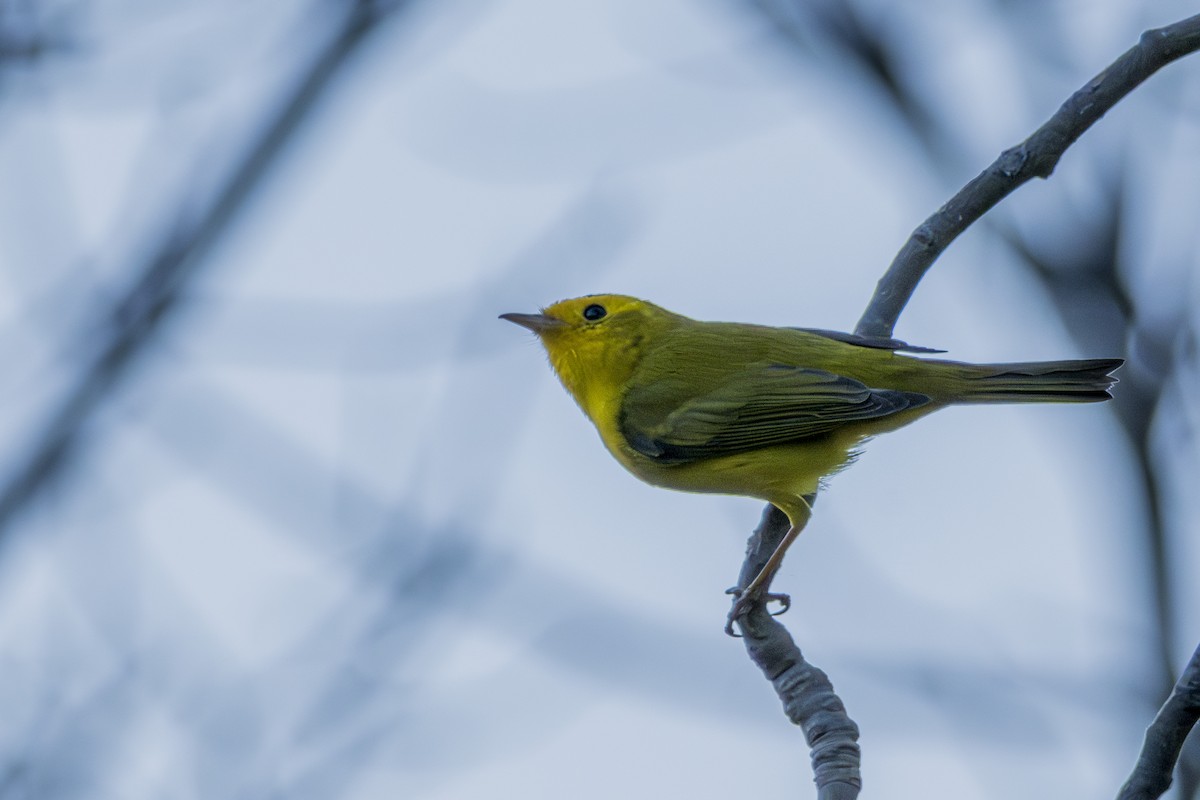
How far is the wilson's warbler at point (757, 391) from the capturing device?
17.0ft

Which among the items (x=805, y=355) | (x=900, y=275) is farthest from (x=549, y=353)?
(x=900, y=275)

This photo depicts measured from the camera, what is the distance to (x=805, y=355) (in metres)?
5.68

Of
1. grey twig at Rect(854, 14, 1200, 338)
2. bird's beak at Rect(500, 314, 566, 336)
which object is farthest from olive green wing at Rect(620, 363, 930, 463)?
grey twig at Rect(854, 14, 1200, 338)

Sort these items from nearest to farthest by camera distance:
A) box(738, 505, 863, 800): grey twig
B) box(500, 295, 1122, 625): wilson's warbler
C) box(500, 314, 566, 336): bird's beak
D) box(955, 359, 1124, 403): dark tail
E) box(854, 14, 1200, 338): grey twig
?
box(738, 505, 863, 800): grey twig, box(854, 14, 1200, 338): grey twig, box(955, 359, 1124, 403): dark tail, box(500, 295, 1122, 625): wilson's warbler, box(500, 314, 566, 336): bird's beak

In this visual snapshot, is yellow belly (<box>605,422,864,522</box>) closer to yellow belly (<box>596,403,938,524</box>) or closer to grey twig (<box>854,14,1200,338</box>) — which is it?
yellow belly (<box>596,403,938,524</box>)

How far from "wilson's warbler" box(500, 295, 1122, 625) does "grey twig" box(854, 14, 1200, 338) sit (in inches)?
14.6

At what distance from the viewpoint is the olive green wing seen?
5309 millimetres

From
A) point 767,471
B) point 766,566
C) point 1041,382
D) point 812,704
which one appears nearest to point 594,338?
point 767,471

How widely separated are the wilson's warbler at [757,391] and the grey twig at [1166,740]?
2156 millimetres

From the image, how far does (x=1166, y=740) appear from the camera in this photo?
2.46m

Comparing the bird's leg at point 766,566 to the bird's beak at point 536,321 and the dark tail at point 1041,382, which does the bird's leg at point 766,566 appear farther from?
the bird's beak at point 536,321

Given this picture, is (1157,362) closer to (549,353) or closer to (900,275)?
(900,275)

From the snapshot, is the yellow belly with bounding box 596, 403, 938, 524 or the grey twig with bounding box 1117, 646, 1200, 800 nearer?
the grey twig with bounding box 1117, 646, 1200, 800

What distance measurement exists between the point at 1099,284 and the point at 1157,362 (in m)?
0.51
